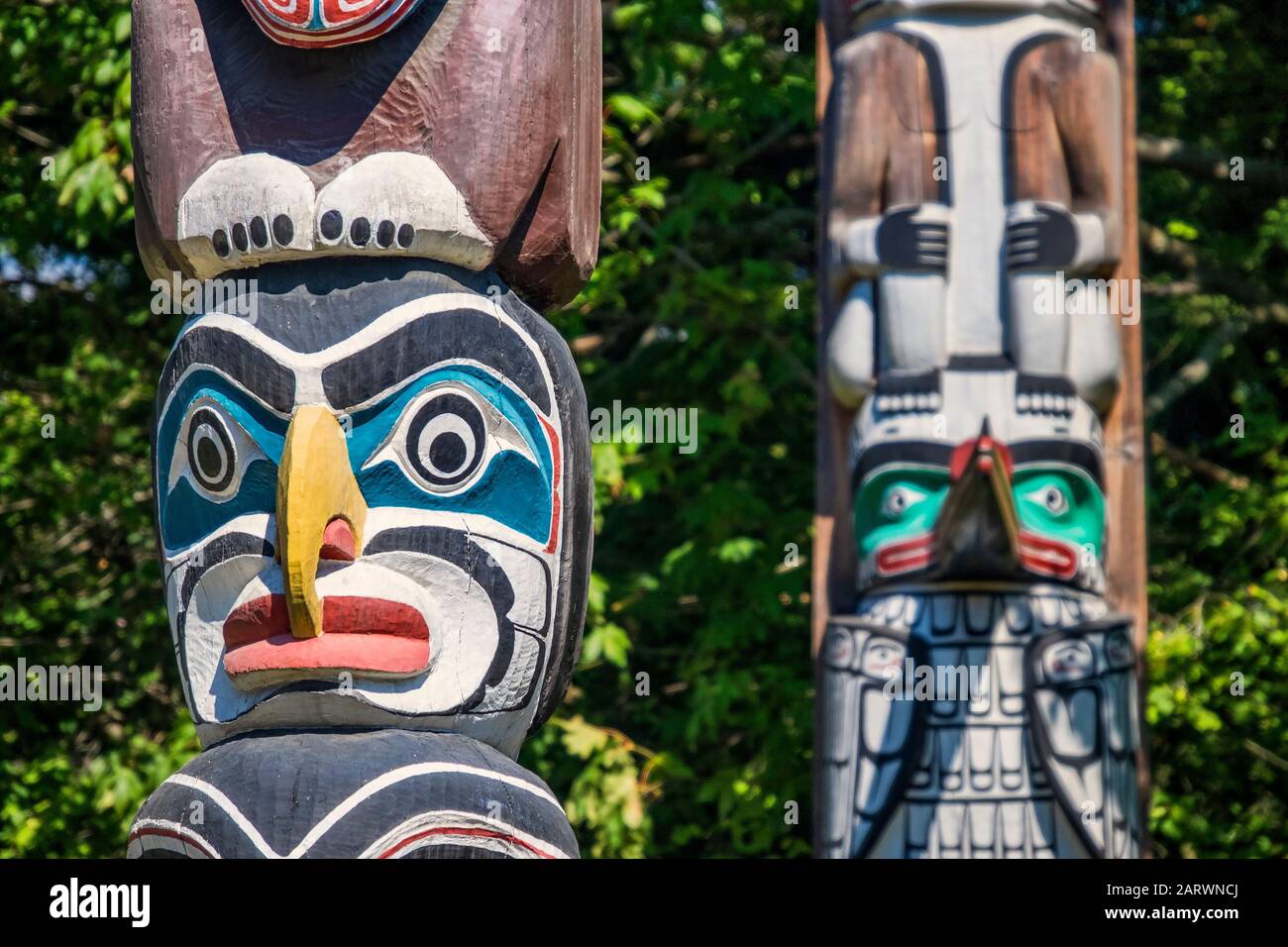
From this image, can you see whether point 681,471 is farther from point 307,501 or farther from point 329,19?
point 307,501

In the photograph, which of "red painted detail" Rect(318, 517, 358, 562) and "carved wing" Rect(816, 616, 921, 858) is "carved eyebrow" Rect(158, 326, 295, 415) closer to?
"red painted detail" Rect(318, 517, 358, 562)

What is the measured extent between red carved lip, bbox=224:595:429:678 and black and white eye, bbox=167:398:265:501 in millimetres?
273

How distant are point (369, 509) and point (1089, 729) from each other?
9.88 ft

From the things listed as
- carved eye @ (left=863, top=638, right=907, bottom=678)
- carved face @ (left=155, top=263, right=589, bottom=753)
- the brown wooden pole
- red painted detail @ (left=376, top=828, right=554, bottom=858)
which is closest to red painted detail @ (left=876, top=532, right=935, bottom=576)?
carved eye @ (left=863, top=638, right=907, bottom=678)

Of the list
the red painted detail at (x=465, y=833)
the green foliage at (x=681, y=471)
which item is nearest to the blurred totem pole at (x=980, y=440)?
the green foliage at (x=681, y=471)

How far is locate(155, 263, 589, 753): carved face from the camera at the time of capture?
3.63 metres

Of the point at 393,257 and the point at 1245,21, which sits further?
the point at 1245,21

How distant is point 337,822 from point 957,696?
2967 mm

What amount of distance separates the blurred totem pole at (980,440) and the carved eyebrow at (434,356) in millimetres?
2373

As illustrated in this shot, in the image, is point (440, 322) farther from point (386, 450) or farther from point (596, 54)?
point (596, 54)

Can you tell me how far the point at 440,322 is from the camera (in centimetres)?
380

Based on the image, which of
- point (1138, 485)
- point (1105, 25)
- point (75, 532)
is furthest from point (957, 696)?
point (75, 532)

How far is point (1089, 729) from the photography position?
5.96 m
